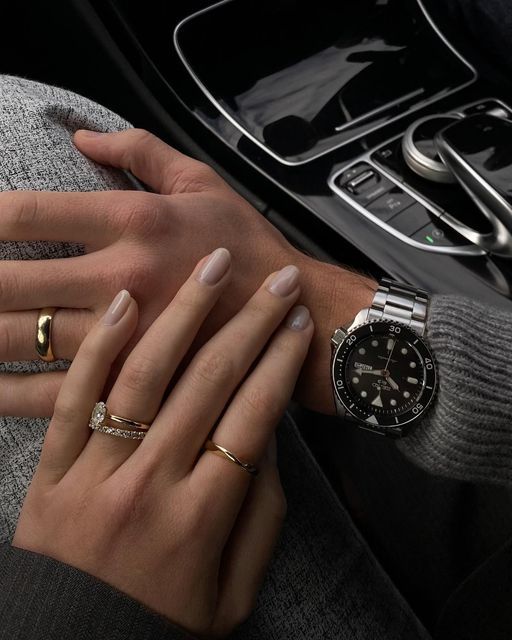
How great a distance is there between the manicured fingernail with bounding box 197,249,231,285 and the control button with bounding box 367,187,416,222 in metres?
0.24

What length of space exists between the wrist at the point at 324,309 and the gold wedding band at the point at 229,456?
0.16 metres

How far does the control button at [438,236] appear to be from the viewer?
2.50ft

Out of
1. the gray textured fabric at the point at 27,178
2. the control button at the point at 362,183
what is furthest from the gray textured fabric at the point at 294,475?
the control button at the point at 362,183

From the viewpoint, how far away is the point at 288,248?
767 millimetres

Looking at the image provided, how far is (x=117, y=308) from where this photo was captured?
62cm

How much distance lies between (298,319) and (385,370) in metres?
0.11

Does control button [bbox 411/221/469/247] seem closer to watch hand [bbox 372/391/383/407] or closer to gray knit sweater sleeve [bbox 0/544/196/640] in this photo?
watch hand [bbox 372/391/383/407]

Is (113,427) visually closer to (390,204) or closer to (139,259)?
(139,259)

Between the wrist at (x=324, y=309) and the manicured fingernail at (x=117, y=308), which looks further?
the wrist at (x=324, y=309)

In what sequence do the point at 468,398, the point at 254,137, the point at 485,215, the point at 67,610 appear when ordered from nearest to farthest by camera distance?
the point at 67,610
the point at 468,398
the point at 485,215
the point at 254,137

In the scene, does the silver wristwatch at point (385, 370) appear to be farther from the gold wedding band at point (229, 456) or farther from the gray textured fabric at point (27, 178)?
the gray textured fabric at point (27, 178)

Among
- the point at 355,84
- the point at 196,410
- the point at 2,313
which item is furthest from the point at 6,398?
the point at 355,84

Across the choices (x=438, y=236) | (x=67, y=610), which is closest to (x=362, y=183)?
(x=438, y=236)

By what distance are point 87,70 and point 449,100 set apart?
59 cm
